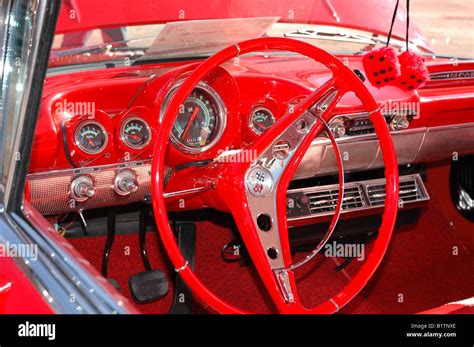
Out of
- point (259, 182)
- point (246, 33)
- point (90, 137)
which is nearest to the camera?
point (259, 182)

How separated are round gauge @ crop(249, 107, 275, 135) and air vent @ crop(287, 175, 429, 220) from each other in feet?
1.23

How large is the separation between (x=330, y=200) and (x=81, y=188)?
927mm

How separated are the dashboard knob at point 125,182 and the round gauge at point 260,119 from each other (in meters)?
0.39

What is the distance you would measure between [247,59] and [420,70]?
2.09 feet

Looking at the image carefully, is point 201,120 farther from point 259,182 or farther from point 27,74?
point 27,74

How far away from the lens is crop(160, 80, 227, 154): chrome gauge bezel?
2238 mm

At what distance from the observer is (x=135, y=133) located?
7.47 ft

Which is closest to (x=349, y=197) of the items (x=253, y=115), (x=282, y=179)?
(x=253, y=115)

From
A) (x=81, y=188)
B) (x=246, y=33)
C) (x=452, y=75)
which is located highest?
(x=246, y=33)

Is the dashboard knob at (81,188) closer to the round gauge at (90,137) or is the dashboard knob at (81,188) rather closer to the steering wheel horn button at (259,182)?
the round gauge at (90,137)

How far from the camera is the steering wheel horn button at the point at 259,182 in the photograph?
201cm

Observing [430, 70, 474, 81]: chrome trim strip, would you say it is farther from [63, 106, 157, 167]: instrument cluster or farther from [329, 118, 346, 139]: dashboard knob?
[63, 106, 157, 167]: instrument cluster

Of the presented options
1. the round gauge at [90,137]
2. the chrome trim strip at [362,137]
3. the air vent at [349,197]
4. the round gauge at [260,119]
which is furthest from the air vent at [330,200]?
the round gauge at [90,137]
